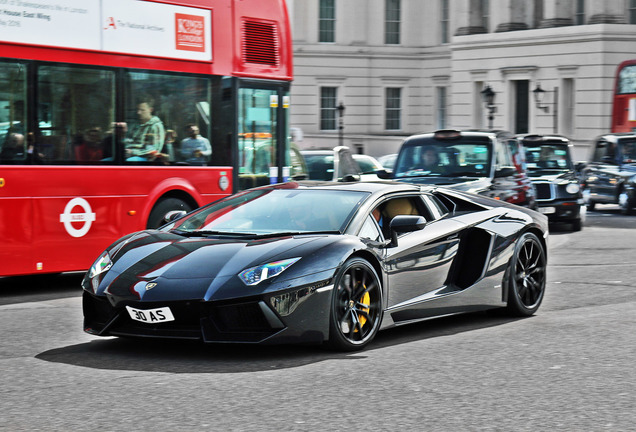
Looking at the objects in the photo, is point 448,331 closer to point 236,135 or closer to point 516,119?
point 236,135

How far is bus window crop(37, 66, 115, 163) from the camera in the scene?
1117 cm

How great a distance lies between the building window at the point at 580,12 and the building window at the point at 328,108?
550 inches

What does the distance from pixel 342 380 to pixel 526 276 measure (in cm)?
339

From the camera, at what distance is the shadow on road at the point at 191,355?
6.98 metres

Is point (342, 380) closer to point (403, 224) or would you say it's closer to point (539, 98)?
point (403, 224)

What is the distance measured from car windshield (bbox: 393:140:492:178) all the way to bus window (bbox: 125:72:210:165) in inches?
139

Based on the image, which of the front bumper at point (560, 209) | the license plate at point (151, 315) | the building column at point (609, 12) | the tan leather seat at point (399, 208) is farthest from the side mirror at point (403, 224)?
the building column at point (609, 12)

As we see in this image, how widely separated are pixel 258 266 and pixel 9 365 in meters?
1.68

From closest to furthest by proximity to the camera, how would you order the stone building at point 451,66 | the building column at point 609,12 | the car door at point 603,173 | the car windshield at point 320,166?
the car windshield at point 320,166
the car door at point 603,173
the building column at point 609,12
the stone building at point 451,66

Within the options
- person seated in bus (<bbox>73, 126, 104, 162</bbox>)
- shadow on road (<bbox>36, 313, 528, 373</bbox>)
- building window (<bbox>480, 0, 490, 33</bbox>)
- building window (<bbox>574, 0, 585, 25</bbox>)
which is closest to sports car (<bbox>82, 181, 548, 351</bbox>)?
shadow on road (<bbox>36, 313, 528, 373</bbox>)

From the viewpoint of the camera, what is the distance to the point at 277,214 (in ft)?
26.8

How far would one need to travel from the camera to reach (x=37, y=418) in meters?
5.58

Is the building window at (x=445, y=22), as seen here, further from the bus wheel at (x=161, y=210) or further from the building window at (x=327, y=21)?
the bus wheel at (x=161, y=210)

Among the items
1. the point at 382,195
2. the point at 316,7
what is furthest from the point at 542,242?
the point at 316,7
